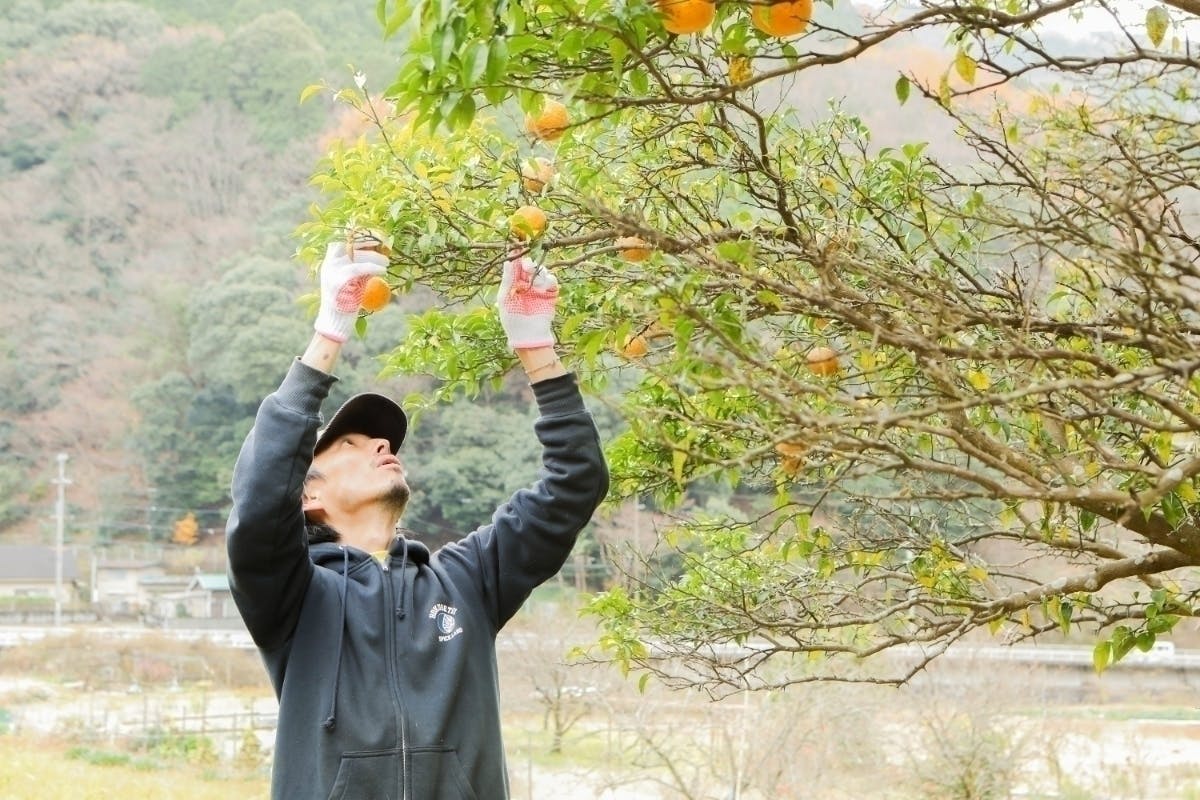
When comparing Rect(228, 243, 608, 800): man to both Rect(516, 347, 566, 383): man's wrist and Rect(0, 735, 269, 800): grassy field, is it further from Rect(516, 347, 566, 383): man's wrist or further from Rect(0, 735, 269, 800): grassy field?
Rect(0, 735, 269, 800): grassy field

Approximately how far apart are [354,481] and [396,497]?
0.23ft

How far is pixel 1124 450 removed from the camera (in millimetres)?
2002

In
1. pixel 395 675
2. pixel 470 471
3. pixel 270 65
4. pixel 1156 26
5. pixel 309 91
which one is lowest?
pixel 395 675

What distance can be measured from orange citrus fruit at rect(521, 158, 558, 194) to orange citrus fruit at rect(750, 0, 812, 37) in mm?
521

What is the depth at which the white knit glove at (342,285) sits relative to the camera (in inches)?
63.1

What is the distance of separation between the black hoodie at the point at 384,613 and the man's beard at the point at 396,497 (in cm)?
5

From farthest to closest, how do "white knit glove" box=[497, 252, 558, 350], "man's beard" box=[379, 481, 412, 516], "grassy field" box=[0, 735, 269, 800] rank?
1. "grassy field" box=[0, 735, 269, 800]
2. "man's beard" box=[379, 481, 412, 516]
3. "white knit glove" box=[497, 252, 558, 350]

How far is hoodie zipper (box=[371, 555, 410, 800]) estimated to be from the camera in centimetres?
163

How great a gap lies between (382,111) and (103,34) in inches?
1132

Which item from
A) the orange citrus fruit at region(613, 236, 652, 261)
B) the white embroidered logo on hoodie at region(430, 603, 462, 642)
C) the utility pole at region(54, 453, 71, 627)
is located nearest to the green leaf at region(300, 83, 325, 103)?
the orange citrus fruit at region(613, 236, 652, 261)

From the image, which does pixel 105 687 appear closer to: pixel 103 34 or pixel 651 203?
pixel 651 203

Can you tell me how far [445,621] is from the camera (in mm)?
1762

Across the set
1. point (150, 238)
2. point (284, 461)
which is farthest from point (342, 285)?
point (150, 238)

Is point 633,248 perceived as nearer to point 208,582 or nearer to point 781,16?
point 781,16
